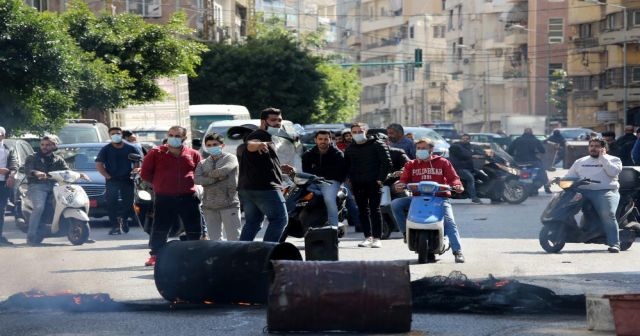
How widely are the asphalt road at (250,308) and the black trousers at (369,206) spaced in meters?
0.30

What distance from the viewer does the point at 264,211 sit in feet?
50.7

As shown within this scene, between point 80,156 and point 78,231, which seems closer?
point 78,231

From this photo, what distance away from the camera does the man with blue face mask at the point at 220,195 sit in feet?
53.6

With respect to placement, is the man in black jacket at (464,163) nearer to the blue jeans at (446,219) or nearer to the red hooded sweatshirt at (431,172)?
the blue jeans at (446,219)

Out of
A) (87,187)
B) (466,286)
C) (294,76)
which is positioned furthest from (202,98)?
(466,286)

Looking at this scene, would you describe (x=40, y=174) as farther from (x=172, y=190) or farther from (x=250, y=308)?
(x=250, y=308)

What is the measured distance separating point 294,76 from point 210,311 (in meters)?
52.4

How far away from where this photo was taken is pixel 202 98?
6356 centimetres

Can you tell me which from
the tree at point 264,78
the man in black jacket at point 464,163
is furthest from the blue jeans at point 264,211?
the tree at point 264,78

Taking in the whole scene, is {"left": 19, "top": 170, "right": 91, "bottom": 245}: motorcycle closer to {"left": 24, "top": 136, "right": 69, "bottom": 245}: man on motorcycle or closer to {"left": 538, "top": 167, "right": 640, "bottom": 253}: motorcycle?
{"left": 24, "top": 136, "right": 69, "bottom": 245}: man on motorcycle

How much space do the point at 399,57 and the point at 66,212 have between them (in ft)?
387

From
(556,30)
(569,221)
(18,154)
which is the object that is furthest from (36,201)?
(556,30)

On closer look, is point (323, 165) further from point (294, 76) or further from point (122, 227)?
point (294, 76)

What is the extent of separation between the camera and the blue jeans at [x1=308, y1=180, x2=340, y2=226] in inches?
746
